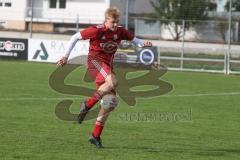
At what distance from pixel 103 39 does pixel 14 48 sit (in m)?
24.4

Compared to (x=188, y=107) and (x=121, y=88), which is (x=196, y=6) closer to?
(x=121, y=88)

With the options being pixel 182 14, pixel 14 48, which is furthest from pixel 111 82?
pixel 182 14

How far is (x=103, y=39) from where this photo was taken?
939 centimetres

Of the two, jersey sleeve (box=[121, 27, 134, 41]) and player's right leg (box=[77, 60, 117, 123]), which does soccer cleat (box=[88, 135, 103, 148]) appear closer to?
player's right leg (box=[77, 60, 117, 123])

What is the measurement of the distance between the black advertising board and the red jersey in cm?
2370

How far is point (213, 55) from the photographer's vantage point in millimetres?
32562

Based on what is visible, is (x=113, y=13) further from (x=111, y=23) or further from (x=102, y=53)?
(x=102, y=53)

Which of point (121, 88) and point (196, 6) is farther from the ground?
point (196, 6)

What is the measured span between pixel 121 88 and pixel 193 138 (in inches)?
325

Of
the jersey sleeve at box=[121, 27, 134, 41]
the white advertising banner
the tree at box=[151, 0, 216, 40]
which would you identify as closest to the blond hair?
the jersey sleeve at box=[121, 27, 134, 41]

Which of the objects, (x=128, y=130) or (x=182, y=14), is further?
(x=182, y=14)

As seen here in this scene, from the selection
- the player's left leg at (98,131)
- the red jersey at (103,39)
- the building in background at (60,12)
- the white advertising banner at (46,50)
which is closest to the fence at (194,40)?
the building in background at (60,12)

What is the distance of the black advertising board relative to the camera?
108ft

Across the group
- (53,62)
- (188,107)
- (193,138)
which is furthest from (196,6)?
(193,138)
